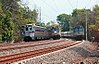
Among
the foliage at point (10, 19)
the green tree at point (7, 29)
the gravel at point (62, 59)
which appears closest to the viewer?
the gravel at point (62, 59)

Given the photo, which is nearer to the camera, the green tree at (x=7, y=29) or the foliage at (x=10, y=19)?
the green tree at (x=7, y=29)

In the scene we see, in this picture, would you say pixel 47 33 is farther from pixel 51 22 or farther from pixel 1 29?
pixel 51 22

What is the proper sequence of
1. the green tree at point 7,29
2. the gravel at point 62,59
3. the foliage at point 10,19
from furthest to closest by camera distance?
1. the foliage at point 10,19
2. the green tree at point 7,29
3. the gravel at point 62,59

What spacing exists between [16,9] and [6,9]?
3096 mm

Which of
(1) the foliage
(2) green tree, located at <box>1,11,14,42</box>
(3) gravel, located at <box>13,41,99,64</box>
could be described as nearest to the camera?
(3) gravel, located at <box>13,41,99,64</box>

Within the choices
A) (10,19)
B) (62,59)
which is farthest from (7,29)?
(62,59)

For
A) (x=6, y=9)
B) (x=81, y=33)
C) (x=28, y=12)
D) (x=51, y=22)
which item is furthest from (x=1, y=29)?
(x=51, y=22)

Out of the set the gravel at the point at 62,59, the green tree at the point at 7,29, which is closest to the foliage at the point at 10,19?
the green tree at the point at 7,29

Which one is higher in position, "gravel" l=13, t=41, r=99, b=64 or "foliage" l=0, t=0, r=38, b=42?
"foliage" l=0, t=0, r=38, b=42

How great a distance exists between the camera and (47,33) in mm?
57750

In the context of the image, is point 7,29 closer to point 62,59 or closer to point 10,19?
point 10,19

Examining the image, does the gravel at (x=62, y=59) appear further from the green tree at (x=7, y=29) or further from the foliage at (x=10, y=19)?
the foliage at (x=10, y=19)

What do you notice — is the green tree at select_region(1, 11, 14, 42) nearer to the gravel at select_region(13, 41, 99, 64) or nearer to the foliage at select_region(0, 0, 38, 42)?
the foliage at select_region(0, 0, 38, 42)

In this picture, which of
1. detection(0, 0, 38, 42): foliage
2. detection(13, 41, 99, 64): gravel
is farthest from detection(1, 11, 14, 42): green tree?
detection(13, 41, 99, 64): gravel
